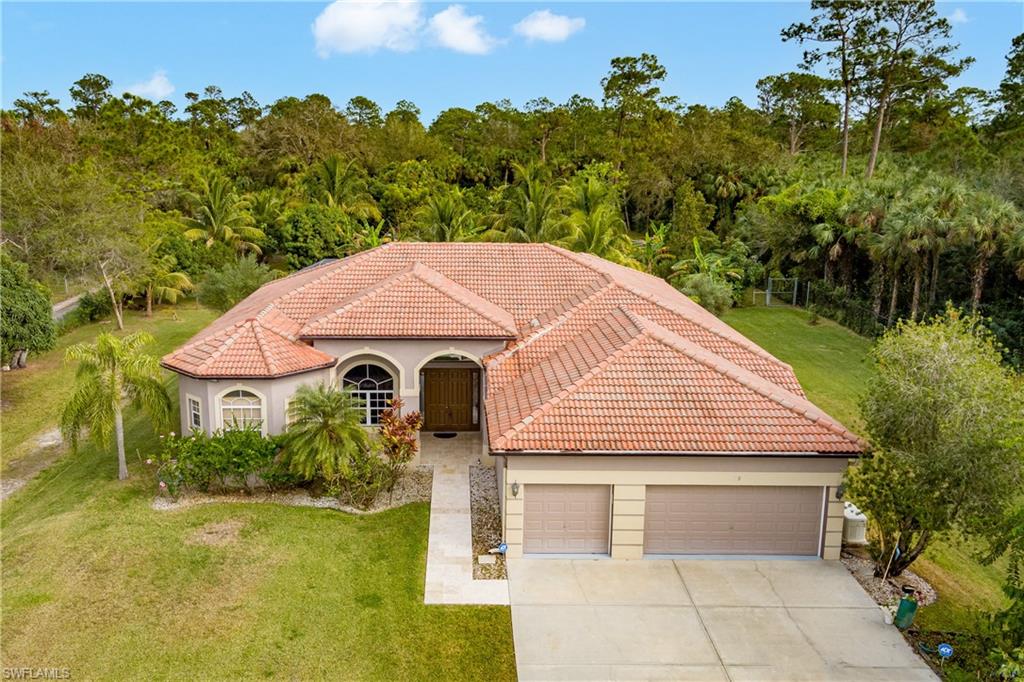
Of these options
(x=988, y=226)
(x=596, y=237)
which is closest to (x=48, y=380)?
(x=596, y=237)

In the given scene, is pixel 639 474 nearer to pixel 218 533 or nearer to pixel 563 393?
pixel 563 393

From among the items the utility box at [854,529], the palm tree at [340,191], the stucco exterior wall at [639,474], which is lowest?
the utility box at [854,529]

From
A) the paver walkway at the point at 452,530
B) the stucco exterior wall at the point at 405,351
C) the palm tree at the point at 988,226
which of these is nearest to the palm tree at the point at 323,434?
the stucco exterior wall at the point at 405,351

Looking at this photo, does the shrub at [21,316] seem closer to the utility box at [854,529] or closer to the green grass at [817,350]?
the utility box at [854,529]

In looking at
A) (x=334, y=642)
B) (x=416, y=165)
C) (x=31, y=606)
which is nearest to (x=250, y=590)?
(x=334, y=642)

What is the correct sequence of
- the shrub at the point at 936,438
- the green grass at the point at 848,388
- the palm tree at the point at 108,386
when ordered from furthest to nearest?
the palm tree at the point at 108,386
the green grass at the point at 848,388
the shrub at the point at 936,438

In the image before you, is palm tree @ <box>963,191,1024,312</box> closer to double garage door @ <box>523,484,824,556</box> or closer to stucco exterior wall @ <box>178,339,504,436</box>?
double garage door @ <box>523,484,824,556</box>
